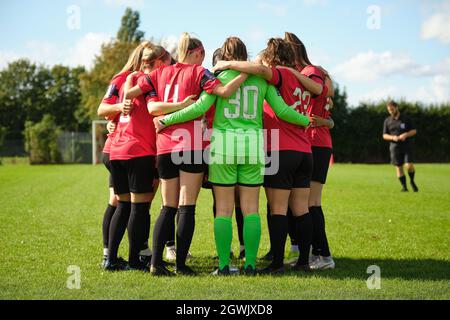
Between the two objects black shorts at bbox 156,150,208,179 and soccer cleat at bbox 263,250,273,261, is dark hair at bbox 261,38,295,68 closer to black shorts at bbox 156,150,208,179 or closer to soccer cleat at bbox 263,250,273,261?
black shorts at bbox 156,150,208,179

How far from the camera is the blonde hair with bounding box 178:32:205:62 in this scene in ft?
18.3

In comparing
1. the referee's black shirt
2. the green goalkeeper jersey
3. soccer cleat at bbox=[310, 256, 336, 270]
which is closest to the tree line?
the referee's black shirt

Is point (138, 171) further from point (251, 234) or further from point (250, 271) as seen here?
point (250, 271)

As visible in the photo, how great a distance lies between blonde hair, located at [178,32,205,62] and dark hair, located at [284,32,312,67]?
3.04 ft

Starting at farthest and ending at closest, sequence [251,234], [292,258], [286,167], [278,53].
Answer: [292,258]
[278,53]
[286,167]
[251,234]

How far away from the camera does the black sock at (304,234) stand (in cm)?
582

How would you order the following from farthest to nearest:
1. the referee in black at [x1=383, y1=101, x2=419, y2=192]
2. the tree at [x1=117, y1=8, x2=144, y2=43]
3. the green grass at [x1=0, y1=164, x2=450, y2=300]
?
the tree at [x1=117, y1=8, x2=144, y2=43]
the referee in black at [x1=383, y1=101, x2=419, y2=192]
the green grass at [x1=0, y1=164, x2=450, y2=300]

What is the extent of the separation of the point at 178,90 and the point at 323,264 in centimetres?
231

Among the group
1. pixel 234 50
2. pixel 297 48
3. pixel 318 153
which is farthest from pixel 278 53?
pixel 318 153

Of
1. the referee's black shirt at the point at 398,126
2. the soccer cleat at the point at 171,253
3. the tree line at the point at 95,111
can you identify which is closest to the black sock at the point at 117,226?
the soccer cleat at the point at 171,253

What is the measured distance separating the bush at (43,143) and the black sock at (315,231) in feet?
121

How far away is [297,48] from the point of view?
19.4 ft

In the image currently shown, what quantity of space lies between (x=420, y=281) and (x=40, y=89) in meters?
72.1
